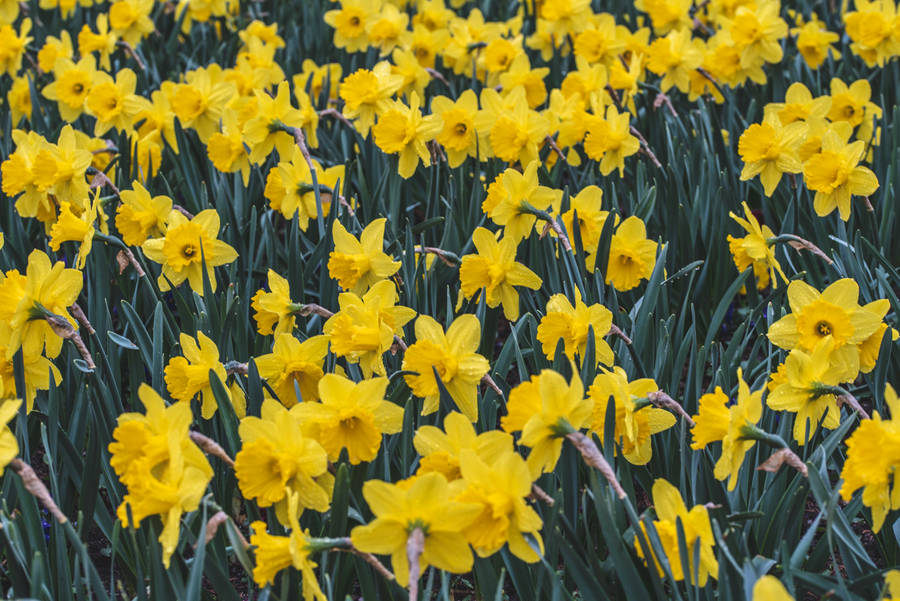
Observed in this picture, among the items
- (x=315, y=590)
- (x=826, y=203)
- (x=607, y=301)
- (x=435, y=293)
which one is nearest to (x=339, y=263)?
(x=435, y=293)

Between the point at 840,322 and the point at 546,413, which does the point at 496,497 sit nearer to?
the point at 546,413

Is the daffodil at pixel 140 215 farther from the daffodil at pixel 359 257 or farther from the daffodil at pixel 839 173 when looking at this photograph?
the daffodil at pixel 839 173

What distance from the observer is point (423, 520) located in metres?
1.28

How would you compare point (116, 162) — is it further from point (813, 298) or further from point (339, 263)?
point (813, 298)

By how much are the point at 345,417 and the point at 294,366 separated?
0.29 metres

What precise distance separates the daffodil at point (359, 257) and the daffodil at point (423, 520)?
0.83m

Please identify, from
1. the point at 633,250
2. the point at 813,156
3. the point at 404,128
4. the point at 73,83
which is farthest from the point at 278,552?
the point at 73,83

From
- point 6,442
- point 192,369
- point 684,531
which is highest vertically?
point 6,442

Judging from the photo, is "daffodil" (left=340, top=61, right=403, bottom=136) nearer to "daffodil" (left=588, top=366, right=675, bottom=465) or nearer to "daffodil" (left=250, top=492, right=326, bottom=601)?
"daffodil" (left=588, top=366, right=675, bottom=465)

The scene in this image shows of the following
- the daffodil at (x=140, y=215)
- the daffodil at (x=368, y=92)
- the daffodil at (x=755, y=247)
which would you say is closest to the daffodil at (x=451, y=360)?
the daffodil at (x=755, y=247)

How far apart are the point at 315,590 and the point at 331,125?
2789 millimetres

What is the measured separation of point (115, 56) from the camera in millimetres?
4504

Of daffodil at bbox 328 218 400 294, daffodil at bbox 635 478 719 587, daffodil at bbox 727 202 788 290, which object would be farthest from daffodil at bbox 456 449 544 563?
daffodil at bbox 727 202 788 290

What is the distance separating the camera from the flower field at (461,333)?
4.60 ft
